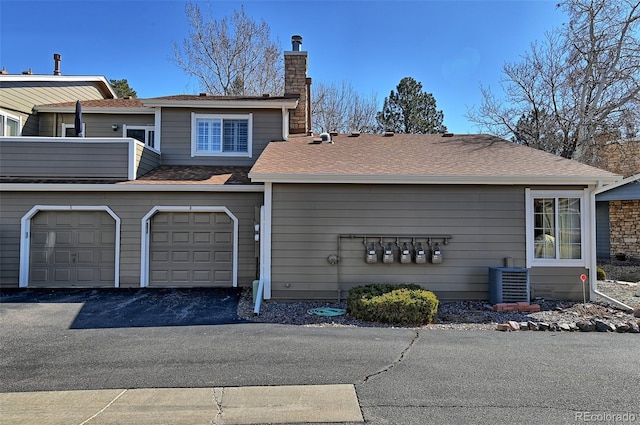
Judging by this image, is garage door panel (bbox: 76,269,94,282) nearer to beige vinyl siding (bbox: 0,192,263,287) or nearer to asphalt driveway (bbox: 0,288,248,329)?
asphalt driveway (bbox: 0,288,248,329)

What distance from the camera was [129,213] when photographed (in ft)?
32.0

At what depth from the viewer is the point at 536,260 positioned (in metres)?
8.76

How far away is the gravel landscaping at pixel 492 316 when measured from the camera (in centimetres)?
668

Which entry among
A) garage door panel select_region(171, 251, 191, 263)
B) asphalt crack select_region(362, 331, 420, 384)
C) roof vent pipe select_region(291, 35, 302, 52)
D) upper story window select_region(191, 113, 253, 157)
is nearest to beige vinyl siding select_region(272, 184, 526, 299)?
garage door panel select_region(171, 251, 191, 263)

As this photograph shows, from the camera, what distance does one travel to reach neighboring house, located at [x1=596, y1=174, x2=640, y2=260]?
16.4m

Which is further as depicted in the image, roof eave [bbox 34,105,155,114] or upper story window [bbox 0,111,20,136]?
roof eave [bbox 34,105,155,114]

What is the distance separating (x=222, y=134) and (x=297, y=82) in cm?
337

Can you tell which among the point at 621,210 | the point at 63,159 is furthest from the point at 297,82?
the point at 621,210

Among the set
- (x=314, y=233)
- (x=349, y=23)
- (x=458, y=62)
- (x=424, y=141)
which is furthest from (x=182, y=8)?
(x=314, y=233)

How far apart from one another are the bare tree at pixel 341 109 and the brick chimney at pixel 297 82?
11.1 meters

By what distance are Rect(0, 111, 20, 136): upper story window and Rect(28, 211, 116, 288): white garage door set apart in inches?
147

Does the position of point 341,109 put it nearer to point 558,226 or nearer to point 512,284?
point 558,226

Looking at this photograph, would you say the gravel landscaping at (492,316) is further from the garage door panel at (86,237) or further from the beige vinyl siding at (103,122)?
the beige vinyl siding at (103,122)

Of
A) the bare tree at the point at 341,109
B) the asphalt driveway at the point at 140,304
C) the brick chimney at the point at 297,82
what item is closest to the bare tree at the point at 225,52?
the bare tree at the point at 341,109
